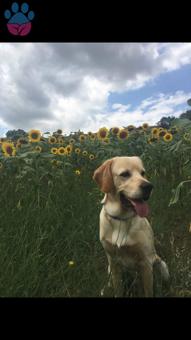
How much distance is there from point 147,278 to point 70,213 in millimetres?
686

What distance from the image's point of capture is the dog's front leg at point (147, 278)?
85.0 inches

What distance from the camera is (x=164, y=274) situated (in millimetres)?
2209

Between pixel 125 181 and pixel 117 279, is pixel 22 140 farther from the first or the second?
pixel 117 279

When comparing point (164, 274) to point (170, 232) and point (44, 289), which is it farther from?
point (44, 289)

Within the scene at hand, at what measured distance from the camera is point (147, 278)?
2213 millimetres

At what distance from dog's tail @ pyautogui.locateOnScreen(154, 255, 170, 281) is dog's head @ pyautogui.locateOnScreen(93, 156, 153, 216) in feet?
1.15

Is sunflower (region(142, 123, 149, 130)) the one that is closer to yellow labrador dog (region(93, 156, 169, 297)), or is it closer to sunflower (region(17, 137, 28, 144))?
sunflower (region(17, 137, 28, 144))

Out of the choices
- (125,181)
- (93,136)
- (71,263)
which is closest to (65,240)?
(71,263)

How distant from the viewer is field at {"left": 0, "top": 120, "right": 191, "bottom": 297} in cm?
204
